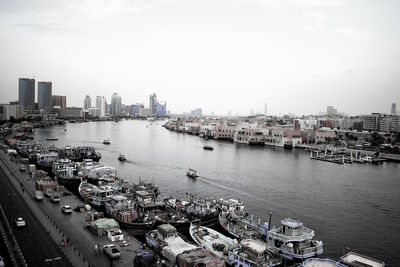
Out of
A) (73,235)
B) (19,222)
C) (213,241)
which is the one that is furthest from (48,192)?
(213,241)

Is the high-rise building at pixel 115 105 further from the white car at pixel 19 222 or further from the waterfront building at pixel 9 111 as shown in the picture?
the white car at pixel 19 222

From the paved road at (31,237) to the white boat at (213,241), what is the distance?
3.10 meters

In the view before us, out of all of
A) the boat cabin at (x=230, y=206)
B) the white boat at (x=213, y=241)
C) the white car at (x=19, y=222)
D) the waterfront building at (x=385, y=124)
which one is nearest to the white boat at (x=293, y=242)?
the white boat at (x=213, y=241)

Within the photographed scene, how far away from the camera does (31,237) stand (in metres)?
7.42

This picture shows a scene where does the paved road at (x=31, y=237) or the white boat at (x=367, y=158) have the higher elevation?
the white boat at (x=367, y=158)

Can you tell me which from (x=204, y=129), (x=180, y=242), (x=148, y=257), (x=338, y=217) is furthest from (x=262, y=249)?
(x=204, y=129)

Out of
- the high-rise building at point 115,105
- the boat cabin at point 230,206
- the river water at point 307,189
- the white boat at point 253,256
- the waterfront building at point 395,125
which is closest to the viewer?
the white boat at point 253,256

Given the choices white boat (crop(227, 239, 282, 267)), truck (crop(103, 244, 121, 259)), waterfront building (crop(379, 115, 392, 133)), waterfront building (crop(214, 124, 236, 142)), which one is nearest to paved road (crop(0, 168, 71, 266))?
truck (crop(103, 244, 121, 259))

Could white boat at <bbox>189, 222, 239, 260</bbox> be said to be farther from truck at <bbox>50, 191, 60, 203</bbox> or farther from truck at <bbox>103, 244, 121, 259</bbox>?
truck at <bbox>50, 191, 60, 203</bbox>

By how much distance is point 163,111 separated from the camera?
147 metres

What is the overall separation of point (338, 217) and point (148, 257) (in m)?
7.57

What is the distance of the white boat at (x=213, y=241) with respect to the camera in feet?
24.8

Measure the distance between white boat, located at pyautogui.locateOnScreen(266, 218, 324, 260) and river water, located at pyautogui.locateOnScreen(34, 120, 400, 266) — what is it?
0.79m

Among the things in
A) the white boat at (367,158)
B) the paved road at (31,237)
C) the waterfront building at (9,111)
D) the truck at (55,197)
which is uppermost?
the waterfront building at (9,111)
